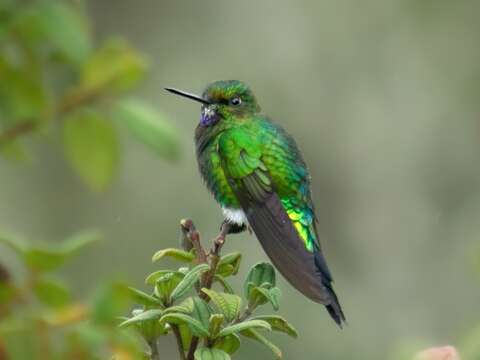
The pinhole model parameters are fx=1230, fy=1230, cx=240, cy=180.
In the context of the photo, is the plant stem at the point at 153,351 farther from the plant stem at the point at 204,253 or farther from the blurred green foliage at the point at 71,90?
the blurred green foliage at the point at 71,90

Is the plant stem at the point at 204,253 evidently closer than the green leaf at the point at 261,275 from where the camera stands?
Yes

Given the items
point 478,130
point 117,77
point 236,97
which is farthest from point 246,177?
point 478,130

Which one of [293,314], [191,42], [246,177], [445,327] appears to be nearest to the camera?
[246,177]

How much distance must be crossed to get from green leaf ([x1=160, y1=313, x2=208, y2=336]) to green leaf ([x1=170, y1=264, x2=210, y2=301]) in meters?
0.05

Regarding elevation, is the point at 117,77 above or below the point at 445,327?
below

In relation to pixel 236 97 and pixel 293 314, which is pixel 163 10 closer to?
pixel 293 314

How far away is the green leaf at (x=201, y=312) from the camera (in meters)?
1.77

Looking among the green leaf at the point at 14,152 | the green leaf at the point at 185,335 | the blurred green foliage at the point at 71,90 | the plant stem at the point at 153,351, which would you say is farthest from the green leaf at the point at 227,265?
the green leaf at the point at 14,152

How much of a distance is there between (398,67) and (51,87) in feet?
37.3

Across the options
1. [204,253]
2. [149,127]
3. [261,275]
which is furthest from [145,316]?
[149,127]

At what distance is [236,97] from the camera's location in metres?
3.43

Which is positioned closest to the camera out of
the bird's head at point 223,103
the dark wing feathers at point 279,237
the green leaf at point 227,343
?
the green leaf at point 227,343

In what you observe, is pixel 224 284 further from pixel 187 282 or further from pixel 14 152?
pixel 14 152

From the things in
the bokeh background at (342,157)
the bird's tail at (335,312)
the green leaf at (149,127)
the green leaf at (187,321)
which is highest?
the bokeh background at (342,157)
